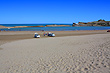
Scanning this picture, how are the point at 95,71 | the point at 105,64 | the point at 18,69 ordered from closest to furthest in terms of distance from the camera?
the point at 95,71 < the point at 105,64 < the point at 18,69

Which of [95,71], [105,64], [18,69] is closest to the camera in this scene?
[95,71]

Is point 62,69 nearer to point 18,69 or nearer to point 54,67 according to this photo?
point 54,67

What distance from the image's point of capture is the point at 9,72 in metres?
5.74

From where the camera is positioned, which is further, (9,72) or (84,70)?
(9,72)

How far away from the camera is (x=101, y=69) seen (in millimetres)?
5168

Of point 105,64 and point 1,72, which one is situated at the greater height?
point 105,64

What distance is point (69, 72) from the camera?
5227 millimetres

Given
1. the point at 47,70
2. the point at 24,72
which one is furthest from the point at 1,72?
the point at 47,70

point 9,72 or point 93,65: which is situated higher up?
point 93,65

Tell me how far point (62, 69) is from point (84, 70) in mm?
1096

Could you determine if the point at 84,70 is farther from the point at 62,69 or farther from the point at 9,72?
the point at 9,72

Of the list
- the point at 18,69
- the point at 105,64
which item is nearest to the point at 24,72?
the point at 18,69

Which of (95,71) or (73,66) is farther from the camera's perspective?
(73,66)

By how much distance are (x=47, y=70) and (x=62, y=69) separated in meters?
0.77
